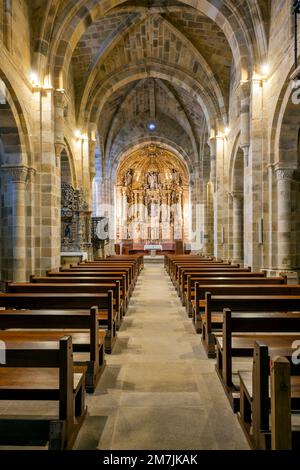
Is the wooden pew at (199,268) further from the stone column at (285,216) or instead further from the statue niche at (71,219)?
the statue niche at (71,219)

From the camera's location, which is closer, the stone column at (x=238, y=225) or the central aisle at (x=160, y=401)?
the central aisle at (x=160, y=401)

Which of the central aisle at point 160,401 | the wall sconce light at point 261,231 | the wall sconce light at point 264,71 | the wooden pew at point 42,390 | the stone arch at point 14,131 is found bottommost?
the central aisle at point 160,401

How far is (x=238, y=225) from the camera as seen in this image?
15.9 metres

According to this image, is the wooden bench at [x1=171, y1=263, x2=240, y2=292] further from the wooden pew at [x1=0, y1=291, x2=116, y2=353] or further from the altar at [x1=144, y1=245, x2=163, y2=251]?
the altar at [x1=144, y1=245, x2=163, y2=251]

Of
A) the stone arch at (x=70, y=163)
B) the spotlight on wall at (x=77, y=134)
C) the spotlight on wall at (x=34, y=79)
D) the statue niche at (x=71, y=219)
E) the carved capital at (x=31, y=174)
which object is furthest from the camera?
the spotlight on wall at (x=77, y=134)

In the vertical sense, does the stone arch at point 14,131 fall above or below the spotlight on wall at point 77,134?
below

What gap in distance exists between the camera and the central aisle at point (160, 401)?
9.50ft

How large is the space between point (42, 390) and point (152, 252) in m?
26.1

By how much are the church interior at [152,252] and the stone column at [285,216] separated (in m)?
0.04

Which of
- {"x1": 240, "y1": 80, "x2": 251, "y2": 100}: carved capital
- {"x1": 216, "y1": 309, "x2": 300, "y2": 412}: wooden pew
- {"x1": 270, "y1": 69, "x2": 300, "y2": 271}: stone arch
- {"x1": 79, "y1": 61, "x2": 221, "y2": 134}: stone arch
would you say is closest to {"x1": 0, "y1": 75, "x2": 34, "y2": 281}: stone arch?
{"x1": 240, "y1": 80, "x2": 251, "y2": 100}: carved capital

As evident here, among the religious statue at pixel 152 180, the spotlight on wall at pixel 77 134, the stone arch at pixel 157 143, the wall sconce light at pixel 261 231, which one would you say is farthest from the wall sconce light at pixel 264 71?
the religious statue at pixel 152 180

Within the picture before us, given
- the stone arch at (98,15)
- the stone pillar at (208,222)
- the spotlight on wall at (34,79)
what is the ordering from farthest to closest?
the stone pillar at (208,222)
the stone arch at (98,15)
the spotlight on wall at (34,79)
